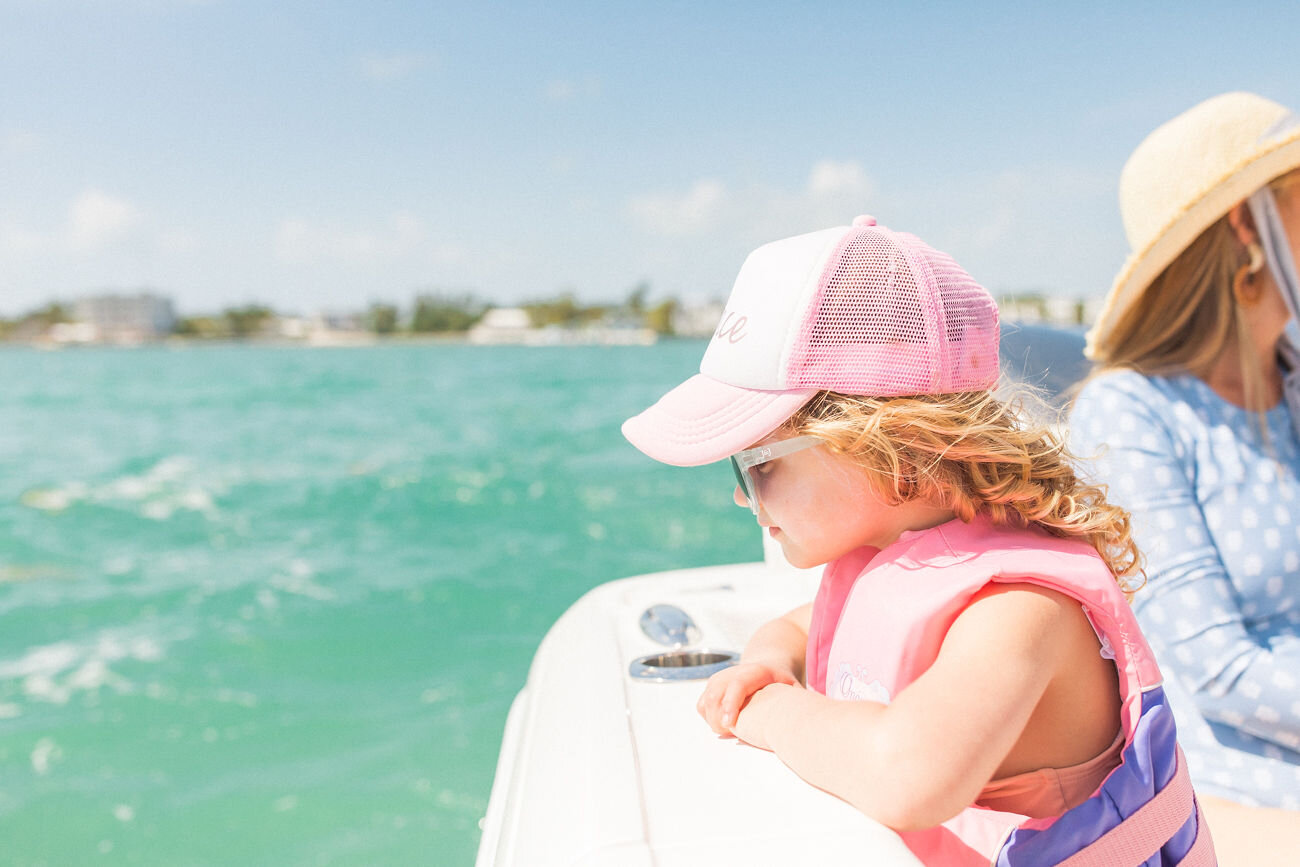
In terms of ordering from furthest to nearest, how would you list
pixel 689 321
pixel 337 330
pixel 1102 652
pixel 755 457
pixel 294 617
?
pixel 337 330
pixel 689 321
pixel 294 617
pixel 755 457
pixel 1102 652

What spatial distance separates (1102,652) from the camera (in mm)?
925

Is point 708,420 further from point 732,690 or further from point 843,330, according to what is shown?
point 732,690

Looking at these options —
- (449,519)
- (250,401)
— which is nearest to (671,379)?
(250,401)

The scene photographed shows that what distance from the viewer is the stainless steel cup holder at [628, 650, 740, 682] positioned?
134 centimetres

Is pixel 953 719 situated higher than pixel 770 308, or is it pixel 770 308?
pixel 770 308

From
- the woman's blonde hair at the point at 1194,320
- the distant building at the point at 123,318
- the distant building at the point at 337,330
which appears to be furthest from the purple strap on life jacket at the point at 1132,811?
the distant building at the point at 123,318

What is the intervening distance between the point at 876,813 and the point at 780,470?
362 mm

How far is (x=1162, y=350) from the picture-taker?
1.75 m

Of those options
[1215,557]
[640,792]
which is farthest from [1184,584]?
[640,792]

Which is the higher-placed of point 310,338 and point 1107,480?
point 1107,480

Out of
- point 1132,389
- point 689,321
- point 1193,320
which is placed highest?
point 1193,320

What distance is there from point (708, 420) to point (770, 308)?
0.48ft

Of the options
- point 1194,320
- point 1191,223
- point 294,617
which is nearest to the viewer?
point 1191,223

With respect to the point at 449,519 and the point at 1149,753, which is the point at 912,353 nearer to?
the point at 1149,753
